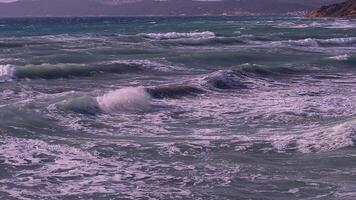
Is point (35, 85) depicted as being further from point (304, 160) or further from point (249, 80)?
point (304, 160)

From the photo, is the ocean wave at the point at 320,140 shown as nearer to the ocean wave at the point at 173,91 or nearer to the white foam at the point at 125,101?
the white foam at the point at 125,101

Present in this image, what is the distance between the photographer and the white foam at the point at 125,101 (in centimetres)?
1641

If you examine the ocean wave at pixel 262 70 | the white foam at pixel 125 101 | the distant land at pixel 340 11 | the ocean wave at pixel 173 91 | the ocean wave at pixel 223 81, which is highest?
the white foam at pixel 125 101

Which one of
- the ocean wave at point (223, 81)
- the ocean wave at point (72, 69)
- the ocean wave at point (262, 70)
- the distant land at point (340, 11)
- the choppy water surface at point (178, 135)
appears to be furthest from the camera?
the distant land at point (340, 11)

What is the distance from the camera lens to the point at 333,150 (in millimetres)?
11469

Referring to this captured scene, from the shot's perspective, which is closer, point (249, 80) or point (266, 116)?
point (266, 116)

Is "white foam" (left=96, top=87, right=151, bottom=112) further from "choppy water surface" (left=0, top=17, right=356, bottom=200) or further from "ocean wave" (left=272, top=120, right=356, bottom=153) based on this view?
"ocean wave" (left=272, top=120, right=356, bottom=153)

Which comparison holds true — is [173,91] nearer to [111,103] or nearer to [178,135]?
[111,103]

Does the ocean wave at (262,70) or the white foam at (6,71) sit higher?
the white foam at (6,71)

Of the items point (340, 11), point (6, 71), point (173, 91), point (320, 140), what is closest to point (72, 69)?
point (6, 71)

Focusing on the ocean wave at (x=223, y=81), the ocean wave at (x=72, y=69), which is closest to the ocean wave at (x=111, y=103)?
the ocean wave at (x=223, y=81)

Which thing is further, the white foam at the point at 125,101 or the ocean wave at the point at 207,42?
the ocean wave at the point at 207,42

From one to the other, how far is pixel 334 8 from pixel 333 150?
376 ft

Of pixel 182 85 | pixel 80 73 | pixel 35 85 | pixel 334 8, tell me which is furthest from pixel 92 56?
pixel 334 8
